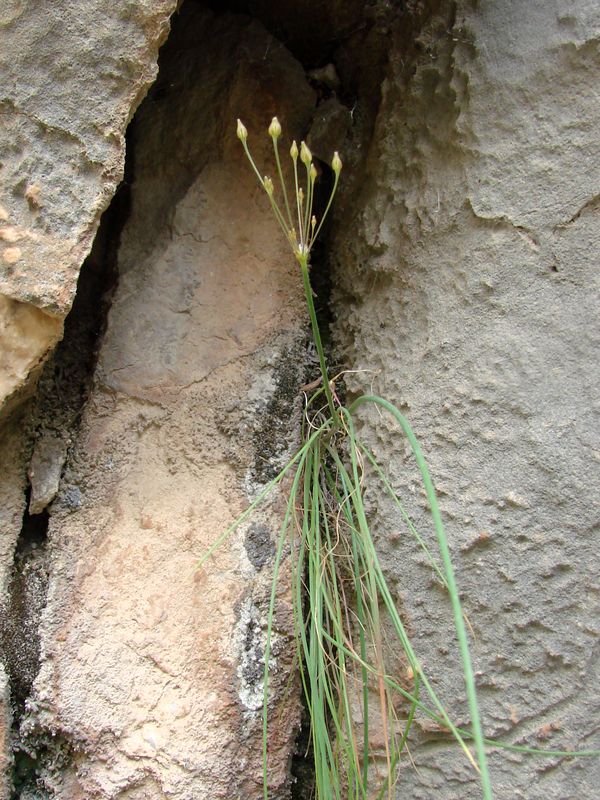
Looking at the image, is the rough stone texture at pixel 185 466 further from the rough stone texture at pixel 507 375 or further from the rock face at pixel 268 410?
the rough stone texture at pixel 507 375

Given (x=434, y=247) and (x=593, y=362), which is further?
(x=434, y=247)

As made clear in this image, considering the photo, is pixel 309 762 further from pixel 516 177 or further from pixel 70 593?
pixel 516 177

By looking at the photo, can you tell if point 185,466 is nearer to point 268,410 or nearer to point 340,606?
point 268,410

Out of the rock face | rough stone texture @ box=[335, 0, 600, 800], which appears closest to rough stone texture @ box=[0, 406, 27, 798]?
the rock face

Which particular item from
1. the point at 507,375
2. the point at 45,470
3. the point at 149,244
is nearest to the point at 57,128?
the point at 149,244

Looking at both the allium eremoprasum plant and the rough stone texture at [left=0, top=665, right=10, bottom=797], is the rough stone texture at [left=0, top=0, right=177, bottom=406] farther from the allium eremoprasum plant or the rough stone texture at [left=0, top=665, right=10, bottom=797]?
the rough stone texture at [left=0, top=665, right=10, bottom=797]

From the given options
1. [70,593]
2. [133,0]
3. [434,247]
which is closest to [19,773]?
[70,593]
